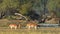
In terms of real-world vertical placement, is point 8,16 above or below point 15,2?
below

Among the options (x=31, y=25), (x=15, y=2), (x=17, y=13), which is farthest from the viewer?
(x=17, y=13)

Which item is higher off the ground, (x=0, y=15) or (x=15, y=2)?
(x=15, y=2)

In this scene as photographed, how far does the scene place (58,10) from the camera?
142ft

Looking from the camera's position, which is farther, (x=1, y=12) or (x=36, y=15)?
(x=36, y=15)

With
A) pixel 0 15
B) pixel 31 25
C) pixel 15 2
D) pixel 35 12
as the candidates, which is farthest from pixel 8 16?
pixel 31 25

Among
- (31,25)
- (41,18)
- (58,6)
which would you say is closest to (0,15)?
(41,18)

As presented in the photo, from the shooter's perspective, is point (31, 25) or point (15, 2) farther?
point (15, 2)

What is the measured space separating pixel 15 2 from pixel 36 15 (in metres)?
8.83

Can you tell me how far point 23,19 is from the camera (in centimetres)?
4072

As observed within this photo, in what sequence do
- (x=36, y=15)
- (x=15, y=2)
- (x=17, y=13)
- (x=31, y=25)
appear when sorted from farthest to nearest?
(x=36, y=15) → (x=17, y=13) → (x=15, y=2) → (x=31, y=25)

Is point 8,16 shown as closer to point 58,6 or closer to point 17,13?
point 17,13

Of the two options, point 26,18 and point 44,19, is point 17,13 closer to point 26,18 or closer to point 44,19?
point 26,18

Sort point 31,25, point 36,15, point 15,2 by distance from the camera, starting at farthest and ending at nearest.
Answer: point 36,15, point 15,2, point 31,25

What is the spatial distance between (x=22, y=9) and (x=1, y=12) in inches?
152
